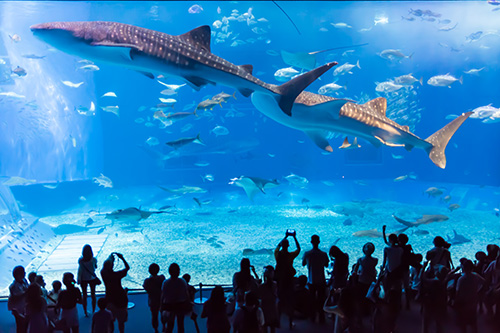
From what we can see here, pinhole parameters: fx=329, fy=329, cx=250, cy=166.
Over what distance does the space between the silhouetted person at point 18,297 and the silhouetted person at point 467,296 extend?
3.84 metres

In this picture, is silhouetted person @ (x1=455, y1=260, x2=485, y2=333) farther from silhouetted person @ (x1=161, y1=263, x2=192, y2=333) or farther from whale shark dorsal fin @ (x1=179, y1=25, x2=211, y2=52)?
whale shark dorsal fin @ (x1=179, y1=25, x2=211, y2=52)

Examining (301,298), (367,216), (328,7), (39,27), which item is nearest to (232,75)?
(39,27)

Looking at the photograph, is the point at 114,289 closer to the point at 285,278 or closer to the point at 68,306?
the point at 68,306

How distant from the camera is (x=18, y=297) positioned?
9.57ft

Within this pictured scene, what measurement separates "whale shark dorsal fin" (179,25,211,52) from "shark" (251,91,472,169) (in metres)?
0.80

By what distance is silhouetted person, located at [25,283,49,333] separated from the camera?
2.52 metres

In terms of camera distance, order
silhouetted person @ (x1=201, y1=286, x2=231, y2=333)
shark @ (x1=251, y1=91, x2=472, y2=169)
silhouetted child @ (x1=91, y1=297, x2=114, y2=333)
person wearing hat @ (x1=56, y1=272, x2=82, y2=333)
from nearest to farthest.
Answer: silhouetted person @ (x1=201, y1=286, x2=231, y2=333)
silhouetted child @ (x1=91, y1=297, x2=114, y2=333)
person wearing hat @ (x1=56, y1=272, x2=82, y2=333)
shark @ (x1=251, y1=91, x2=472, y2=169)

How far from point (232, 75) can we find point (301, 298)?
233cm

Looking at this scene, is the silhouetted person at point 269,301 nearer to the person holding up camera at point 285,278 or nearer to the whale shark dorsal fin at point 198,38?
the person holding up camera at point 285,278

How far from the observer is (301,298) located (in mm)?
3365

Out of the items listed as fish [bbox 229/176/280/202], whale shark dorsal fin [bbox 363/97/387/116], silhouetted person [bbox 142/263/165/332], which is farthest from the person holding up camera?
fish [bbox 229/176/280/202]

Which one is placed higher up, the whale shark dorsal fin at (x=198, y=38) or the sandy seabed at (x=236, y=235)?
the whale shark dorsal fin at (x=198, y=38)

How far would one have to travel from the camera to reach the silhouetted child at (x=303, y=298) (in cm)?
333

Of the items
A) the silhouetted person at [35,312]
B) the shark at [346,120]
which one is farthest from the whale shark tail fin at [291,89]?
the silhouetted person at [35,312]
